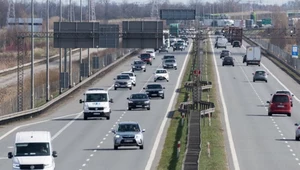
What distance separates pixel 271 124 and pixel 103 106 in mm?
9818

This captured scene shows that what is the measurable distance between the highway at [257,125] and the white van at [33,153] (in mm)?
7861

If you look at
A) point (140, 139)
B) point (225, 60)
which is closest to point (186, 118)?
point (140, 139)

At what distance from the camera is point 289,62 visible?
129500mm

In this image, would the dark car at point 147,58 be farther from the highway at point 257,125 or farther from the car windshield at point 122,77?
the car windshield at point 122,77

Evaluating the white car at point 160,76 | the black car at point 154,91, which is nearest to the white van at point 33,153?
the black car at point 154,91

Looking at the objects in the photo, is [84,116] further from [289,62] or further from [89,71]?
[289,62]

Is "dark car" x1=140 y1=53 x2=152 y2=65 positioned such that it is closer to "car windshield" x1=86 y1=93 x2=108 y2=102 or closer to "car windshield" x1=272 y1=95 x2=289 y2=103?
"car windshield" x1=272 y1=95 x2=289 y2=103

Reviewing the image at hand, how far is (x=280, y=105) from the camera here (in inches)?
2643

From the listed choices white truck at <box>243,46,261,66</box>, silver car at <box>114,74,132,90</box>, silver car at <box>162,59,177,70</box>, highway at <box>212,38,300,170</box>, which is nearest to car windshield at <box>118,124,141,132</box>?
highway at <box>212,38,300,170</box>

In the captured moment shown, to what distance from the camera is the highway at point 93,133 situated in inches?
1624

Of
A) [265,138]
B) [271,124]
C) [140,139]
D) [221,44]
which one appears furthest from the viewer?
[221,44]

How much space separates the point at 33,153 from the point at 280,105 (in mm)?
34378

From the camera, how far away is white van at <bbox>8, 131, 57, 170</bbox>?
1345 inches

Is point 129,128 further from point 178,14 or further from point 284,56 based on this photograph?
point 284,56
